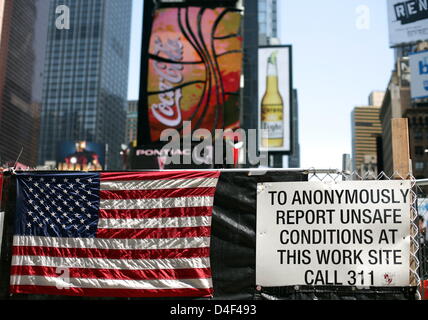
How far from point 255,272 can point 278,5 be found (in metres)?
198

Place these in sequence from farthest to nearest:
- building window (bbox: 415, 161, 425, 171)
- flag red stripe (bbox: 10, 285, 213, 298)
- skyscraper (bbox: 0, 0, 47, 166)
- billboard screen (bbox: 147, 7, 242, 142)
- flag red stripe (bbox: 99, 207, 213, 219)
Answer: skyscraper (bbox: 0, 0, 47, 166) → building window (bbox: 415, 161, 425, 171) → billboard screen (bbox: 147, 7, 242, 142) → flag red stripe (bbox: 99, 207, 213, 219) → flag red stripe (bbox: 10, 285, 213, 298)

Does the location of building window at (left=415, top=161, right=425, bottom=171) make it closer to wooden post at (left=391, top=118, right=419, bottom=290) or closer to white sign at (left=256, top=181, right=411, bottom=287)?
wooden post at (left=391, top=118, right=419, bottom=290)

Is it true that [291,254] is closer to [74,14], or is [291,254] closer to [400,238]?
[400,238]

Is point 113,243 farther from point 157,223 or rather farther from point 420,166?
point 420,166

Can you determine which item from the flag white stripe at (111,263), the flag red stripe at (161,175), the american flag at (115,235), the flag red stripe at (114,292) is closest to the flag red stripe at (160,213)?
the american flag at (115,235)

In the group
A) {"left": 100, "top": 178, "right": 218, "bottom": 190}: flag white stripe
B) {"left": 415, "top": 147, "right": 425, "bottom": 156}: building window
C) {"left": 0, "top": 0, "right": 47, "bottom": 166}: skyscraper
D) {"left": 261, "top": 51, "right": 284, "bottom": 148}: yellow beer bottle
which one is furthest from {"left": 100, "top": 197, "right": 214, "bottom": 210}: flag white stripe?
{"left": 0, "top": 0, "right": 47, "bottom": 166}: skyscraper

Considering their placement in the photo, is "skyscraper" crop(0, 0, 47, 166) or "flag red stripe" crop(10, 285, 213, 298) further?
"skyscraper" crop(0, 0, 47, 166)

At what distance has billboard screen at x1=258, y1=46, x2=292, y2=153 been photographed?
46656 mm

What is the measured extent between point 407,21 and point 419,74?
6117mm

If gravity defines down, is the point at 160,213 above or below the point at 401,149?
below

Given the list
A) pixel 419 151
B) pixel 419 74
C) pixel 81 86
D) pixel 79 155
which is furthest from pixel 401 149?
pixel 81 86

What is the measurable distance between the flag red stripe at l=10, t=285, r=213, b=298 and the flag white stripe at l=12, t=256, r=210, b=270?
25cm

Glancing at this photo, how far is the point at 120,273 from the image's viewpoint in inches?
A: 217

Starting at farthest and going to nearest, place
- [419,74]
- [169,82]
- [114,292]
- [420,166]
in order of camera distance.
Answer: [420,166]
[419,74]
[169,82]
[114,292]
